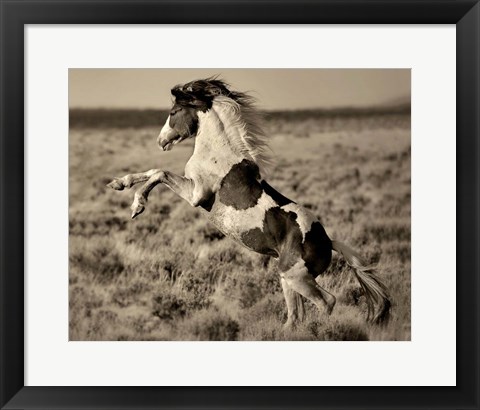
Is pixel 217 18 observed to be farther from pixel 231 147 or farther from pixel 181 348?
pixel 181 348

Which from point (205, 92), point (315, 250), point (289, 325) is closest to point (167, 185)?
point (205, 92)

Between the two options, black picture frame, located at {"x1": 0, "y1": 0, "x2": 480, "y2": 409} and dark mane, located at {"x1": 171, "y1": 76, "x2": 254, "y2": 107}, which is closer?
black picture frame, located at {"x1": 0, "y1": 0, "x2": 480, "y2": 409}

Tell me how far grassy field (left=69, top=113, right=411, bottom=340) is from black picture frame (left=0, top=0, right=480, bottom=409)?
268mm

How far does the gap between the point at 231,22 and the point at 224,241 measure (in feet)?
3.70

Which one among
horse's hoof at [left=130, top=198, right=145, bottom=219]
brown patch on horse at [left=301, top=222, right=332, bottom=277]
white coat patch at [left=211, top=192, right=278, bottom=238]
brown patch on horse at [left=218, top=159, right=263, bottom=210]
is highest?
brown patch on horse at [left=218, top=159, right=263, bottom=210]

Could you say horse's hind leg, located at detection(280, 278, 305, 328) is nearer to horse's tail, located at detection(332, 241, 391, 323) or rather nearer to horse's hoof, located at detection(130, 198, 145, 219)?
horse's tail, located at detection(332, 241, 391, 323)

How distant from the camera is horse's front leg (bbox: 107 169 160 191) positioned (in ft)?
10.7

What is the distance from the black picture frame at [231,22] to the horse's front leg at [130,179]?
469 millimetres

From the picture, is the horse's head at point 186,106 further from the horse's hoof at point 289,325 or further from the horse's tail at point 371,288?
the horse's hoof at point 289,325

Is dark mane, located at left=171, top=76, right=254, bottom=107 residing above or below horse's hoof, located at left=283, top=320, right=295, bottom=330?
above

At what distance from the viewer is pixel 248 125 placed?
3.34 meters

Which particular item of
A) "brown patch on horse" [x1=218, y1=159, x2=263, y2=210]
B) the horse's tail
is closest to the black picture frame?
the horse's tail

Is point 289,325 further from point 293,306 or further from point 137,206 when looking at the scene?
point 137,206

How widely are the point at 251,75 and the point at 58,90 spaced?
100cm
